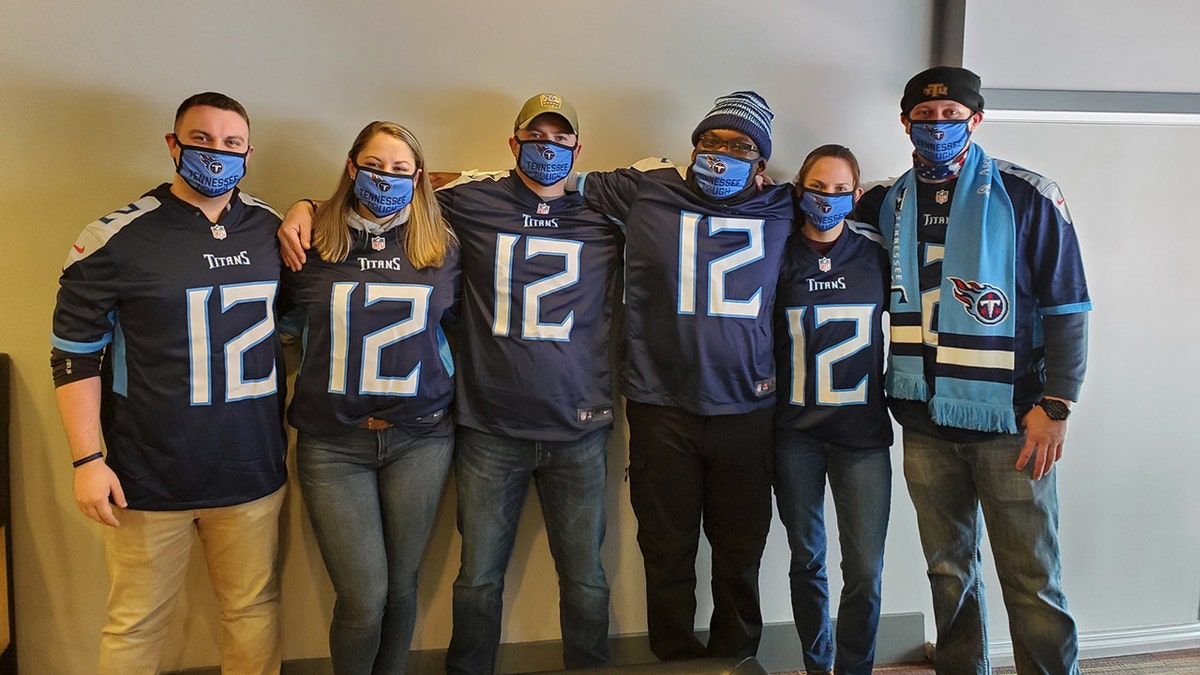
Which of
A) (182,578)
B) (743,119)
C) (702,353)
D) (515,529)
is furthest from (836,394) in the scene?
(182,578)

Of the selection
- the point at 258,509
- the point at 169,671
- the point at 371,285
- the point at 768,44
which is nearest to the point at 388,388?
the point at 371,285

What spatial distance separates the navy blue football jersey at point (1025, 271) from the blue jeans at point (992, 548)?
Result: 9cm

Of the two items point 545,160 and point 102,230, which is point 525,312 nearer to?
point 545,160

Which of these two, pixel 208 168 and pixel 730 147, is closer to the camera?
pixel 208 168

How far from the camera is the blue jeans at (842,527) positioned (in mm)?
2016

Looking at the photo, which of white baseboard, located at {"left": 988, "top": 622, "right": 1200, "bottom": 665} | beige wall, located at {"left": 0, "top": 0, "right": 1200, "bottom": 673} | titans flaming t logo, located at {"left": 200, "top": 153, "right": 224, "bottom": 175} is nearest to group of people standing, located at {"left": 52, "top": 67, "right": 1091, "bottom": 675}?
titans flaming t logo, located at {"left": 200, "top": 153, "right": 224, "bottom": 175}

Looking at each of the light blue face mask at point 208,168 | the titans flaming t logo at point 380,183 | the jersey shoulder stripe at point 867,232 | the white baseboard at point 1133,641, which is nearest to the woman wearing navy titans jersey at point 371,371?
the titans flaming t logo at point 380,183

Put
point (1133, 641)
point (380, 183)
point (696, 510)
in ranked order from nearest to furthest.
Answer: point (380, 183)
point (696, 510)
point (1133, 641)

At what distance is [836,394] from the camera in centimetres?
197

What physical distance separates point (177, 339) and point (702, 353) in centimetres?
132

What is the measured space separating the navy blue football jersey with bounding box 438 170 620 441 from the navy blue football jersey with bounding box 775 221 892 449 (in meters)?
0.56

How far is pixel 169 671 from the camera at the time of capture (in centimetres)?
221

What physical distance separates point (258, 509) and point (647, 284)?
120 centimetres

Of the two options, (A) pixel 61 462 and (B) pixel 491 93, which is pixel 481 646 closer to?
(A) pixel 61 462
